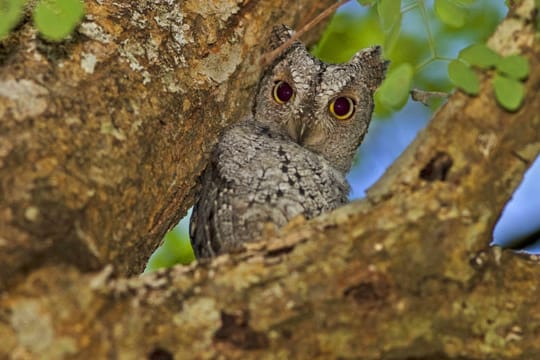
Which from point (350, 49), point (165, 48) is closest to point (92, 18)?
point (165, 48)

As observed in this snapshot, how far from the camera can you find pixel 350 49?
5016 mm

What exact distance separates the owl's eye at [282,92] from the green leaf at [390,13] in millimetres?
1352

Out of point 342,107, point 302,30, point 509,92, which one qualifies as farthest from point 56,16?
point 342,107

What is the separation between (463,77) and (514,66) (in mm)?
135

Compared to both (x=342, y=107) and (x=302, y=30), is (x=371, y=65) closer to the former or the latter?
(x=342, y=107)

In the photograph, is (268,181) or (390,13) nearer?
(390,13)

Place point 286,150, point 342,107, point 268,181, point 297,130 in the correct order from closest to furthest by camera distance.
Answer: point 268,181 → point 286,150 → point 297,130 → point 342,107

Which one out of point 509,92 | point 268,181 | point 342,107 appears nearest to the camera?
point 509,92

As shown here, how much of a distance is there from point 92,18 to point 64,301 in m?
1.39

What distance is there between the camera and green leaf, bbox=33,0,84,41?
2158 millimetres

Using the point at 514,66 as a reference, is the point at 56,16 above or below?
above

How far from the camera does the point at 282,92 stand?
3688 millimetres

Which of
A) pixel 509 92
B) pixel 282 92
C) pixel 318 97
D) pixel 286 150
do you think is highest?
pixel 282 92

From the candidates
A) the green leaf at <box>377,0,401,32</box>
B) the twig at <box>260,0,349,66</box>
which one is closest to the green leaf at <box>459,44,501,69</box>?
the green leaf at <box>377,0,401,32</box>
